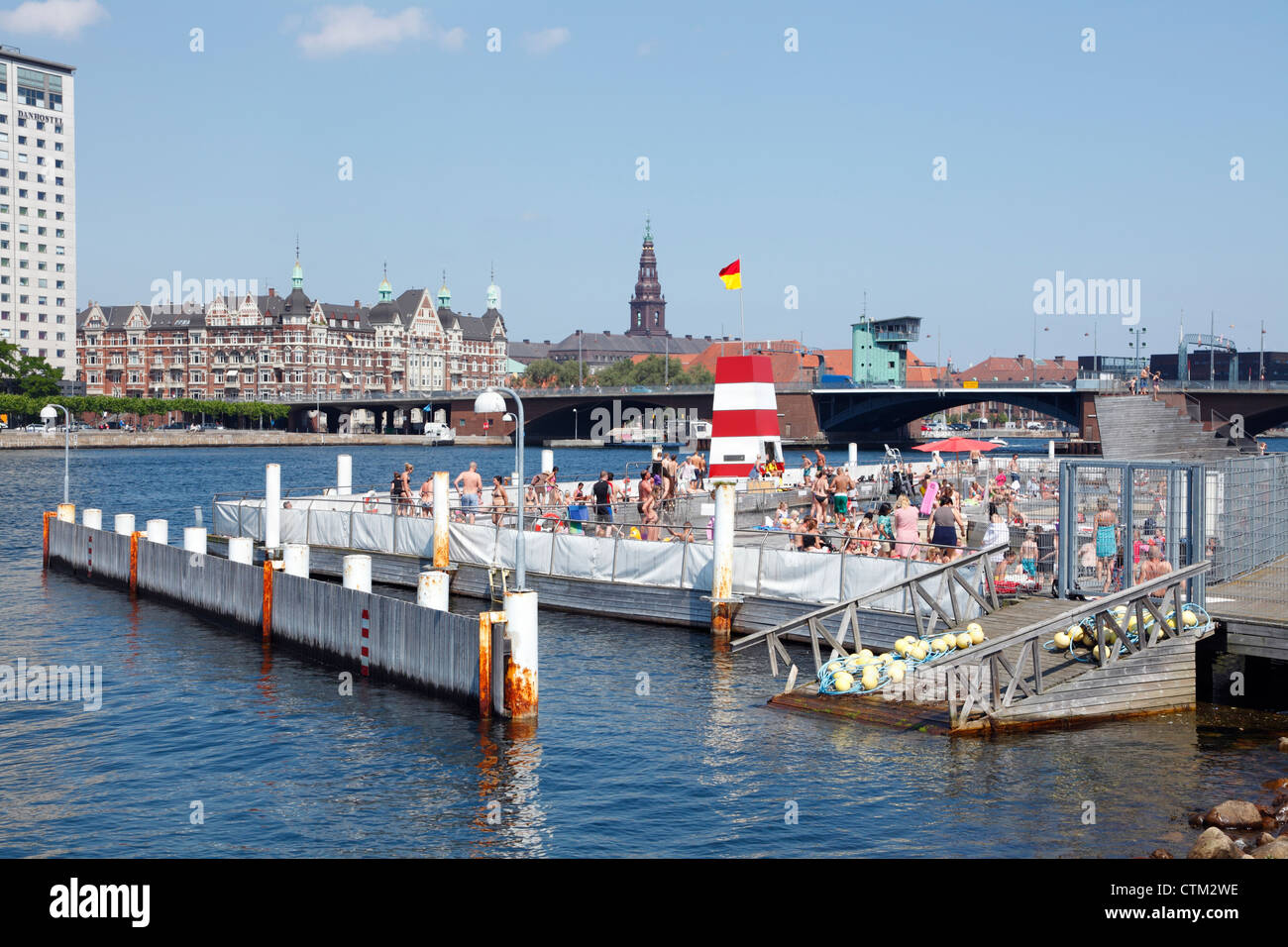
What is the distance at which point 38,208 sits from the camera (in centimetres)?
17938

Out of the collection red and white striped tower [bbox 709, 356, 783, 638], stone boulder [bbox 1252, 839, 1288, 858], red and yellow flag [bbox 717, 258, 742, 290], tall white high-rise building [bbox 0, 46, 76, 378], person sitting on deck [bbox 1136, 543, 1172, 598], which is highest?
tall white high-rise building [bbox 0, 46, 76, 378]

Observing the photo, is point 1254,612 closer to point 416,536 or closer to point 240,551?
point 416,536

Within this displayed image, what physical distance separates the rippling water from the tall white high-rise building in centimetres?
17324

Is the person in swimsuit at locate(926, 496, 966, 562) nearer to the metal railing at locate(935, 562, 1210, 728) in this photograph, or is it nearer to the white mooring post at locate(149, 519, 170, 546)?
the metal railing at locate(935, 562, 1210, 728)

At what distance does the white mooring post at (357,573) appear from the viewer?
23.0 meters

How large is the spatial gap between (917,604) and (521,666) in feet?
26.1

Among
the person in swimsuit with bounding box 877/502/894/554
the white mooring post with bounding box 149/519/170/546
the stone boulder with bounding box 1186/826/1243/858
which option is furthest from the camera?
the white mooring post with bounding box 149/519/170/546

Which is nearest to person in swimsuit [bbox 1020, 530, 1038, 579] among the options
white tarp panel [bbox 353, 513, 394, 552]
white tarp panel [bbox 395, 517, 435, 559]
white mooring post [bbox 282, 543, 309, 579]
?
white mooring post [bbox 282, 543, 309, 579]

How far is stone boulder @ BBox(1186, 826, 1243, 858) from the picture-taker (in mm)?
12281

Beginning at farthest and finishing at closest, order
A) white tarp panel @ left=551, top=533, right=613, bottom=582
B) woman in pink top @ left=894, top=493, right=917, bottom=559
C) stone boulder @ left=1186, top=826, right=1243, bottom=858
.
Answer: white tarp panel @ left=551, top=533, right=613, bottom=582
woman in pink top @ left=894, top=493, right=917, bottom=559
stone boulder @ left=1186, top=826, right=1243, bottom=858

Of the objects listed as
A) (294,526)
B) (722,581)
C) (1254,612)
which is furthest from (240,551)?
(1254,612)

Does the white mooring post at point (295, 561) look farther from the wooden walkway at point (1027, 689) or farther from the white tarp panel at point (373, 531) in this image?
the wooden walkway at point (1027, 689)

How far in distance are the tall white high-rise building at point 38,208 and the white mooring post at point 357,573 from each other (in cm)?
17298
